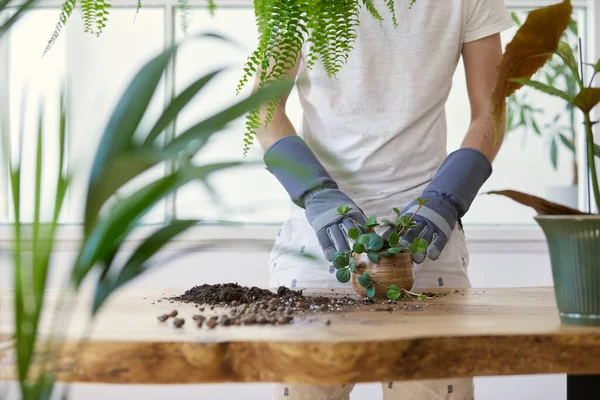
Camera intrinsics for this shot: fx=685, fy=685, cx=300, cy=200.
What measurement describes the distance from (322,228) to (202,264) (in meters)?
1.63

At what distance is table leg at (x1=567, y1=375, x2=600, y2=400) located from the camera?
1.07 meters

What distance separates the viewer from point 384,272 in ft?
3.73

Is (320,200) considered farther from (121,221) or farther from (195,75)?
(195,75)

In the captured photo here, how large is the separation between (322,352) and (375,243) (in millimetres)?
438

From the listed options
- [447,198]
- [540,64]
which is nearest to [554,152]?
[447,198]

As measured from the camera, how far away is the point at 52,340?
476 millimetres

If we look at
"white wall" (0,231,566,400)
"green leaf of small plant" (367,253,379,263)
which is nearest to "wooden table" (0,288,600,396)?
"green leaf of small plant" (367,253,379,263)

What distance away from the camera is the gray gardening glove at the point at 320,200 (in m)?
1.25

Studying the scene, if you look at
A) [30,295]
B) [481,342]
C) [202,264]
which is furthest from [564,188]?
[30,295]

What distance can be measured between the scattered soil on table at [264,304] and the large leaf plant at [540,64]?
306mm

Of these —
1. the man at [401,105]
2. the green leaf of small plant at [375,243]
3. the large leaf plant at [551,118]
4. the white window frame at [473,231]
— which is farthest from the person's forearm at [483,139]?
the large leaf plant at [551,118]

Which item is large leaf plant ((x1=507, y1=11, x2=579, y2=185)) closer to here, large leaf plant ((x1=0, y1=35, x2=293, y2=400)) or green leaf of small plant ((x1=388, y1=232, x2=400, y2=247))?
green leaf of small plant ((x1=388, y1=232, x2=400, y2=247))

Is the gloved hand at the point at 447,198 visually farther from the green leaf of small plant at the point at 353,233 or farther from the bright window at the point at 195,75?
the bright window at the point at 195,75

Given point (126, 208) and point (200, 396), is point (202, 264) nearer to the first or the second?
point (200, 396)
